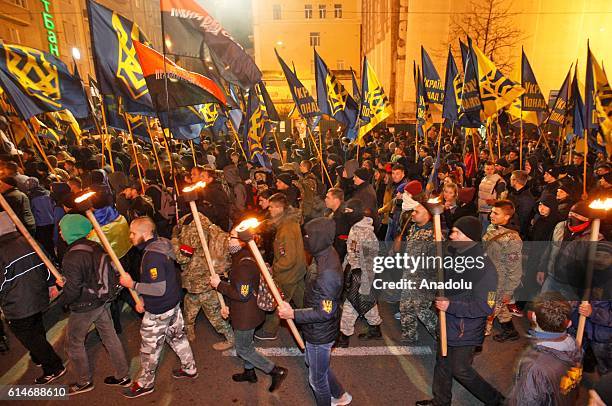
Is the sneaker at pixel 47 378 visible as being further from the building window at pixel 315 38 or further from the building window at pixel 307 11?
the building window at pixel 307 11

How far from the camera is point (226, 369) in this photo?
15.8 ft

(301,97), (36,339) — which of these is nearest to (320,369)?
(36,339)

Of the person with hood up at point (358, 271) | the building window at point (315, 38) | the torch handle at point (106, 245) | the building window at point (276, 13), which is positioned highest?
the building window at point (276, 13)

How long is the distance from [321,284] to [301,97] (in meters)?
6.87

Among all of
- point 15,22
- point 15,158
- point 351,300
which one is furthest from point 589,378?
point 15,22

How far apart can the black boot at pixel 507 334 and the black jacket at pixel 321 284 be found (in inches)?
117

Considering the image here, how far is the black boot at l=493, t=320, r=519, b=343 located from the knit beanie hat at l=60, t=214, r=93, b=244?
17.0 ft

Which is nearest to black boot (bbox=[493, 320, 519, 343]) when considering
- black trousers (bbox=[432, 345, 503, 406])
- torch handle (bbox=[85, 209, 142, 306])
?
black trousers (bbox=[432, 345, 503, 406])

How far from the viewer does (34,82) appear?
262 inches

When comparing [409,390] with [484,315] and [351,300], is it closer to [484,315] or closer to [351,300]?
[351,300]

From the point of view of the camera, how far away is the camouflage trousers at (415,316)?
16.1 feet

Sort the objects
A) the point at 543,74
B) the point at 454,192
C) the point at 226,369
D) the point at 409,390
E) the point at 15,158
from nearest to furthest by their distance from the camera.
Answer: the point at 409,390 < the point at 226,369 < the point at 454,192 < the point at 15,158 < the point at 543,74

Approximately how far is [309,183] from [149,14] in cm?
7184

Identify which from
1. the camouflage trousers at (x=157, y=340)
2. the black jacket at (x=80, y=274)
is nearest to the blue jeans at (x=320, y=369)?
the camouflage trousers at (x=157, y=340)
